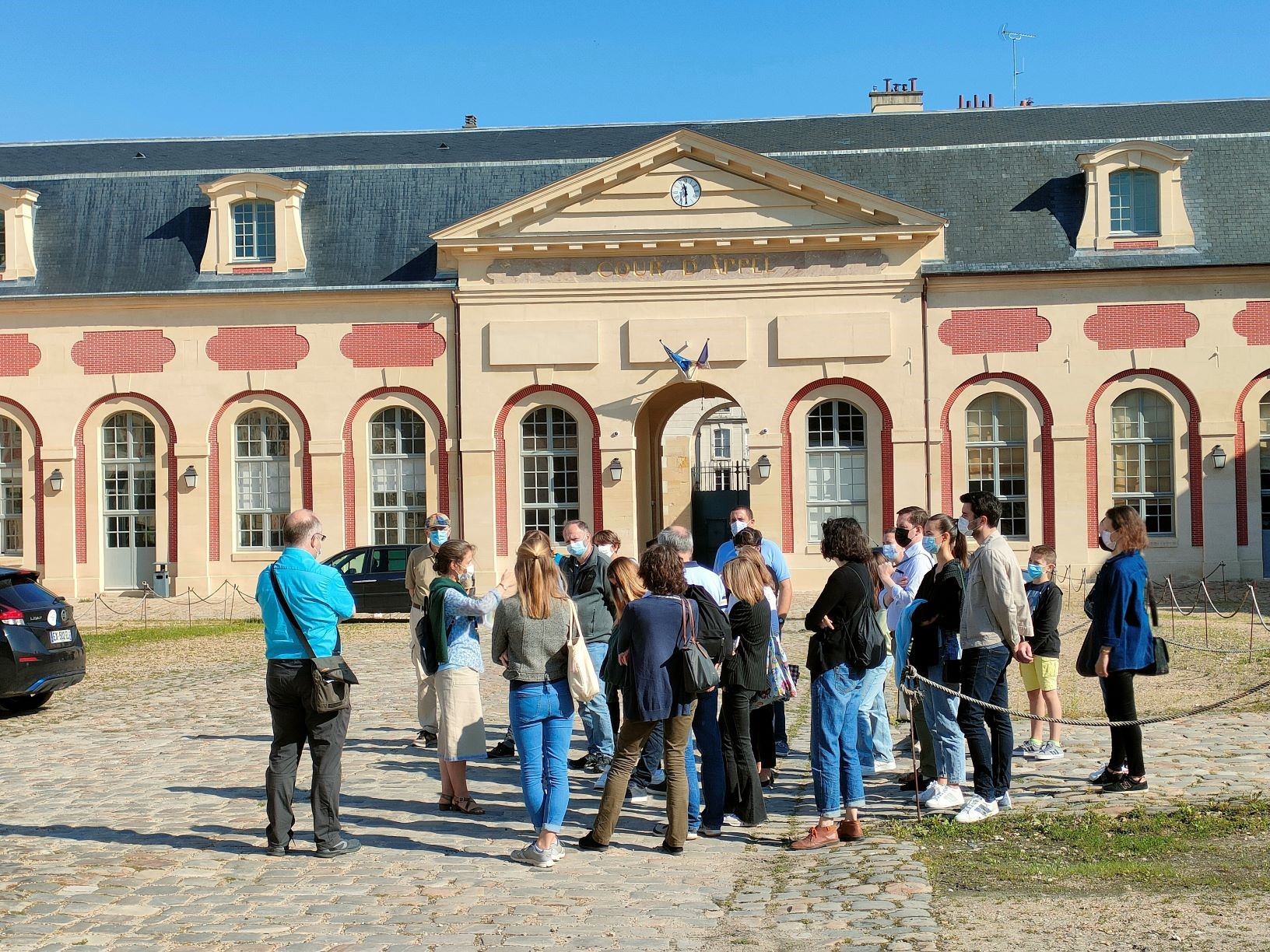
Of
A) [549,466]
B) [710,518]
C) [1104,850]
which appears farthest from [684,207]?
[1104,850]

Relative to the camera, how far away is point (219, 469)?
26.3 m

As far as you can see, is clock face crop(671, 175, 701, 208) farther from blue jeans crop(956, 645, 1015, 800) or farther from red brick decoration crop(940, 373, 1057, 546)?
blue jeans crop(956, 645, 1015, 800)

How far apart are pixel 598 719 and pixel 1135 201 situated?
19.3 m

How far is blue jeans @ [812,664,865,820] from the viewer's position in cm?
730

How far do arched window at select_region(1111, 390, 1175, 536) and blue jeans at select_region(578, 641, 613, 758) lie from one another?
705 inches

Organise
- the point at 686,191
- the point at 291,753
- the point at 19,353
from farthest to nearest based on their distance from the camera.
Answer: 1. the point at 19,353
2. the point at 686,191
3. the point at 291,753

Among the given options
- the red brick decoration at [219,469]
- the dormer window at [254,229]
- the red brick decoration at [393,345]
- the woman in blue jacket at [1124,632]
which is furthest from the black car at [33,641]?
the dormer window at [254,229]

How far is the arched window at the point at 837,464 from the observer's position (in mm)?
25562

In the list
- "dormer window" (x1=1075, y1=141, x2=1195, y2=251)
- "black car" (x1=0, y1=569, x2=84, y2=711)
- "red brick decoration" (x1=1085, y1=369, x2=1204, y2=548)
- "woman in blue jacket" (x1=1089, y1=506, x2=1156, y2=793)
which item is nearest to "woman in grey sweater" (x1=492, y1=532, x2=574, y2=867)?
"woman in blue jacket" (x1=1089, y1=506, x2=1156, y2=793)

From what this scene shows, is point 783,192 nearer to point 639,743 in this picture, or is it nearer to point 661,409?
point 661,409

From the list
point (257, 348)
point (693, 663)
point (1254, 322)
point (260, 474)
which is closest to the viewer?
point (693, 663)

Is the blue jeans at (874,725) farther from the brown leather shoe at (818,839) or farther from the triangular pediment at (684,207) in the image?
→ the triangular pediment at (684,207)

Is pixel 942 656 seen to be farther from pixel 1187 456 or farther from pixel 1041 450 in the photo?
pixel 1187 456

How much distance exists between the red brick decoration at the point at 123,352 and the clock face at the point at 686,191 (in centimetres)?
974
